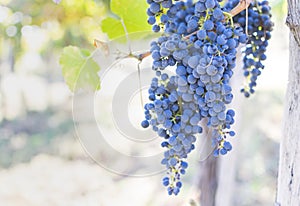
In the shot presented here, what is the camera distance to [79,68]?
844mm

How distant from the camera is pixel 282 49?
2.73m

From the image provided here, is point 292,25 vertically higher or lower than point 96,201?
higher

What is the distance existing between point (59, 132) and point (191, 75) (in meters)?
3.98

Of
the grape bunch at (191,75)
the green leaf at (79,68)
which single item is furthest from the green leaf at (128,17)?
the grape bunch at (191,75)

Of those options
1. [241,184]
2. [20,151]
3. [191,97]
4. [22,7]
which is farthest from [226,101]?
[20,151]

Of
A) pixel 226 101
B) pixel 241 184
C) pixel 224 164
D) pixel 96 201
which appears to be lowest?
pixel 96 201

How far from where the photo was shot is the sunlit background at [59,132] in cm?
261

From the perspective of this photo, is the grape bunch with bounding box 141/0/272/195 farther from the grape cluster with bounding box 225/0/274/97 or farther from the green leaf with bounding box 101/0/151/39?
the green leaf with bounding box 101/0/151/39

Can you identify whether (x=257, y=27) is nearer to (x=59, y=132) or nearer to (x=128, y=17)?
(x=128, y=17)

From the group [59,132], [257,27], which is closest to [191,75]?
[257,27]

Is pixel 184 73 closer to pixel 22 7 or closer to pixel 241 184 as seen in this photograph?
pixel 22 7

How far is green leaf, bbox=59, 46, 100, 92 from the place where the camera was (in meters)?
0.83

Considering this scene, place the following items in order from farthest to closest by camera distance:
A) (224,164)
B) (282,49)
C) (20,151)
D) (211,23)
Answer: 1. (20,151)
2. (282,49)
3. (224,164)
4. (211,23)

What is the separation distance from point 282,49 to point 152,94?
2342 millimetres
